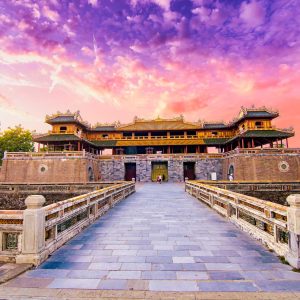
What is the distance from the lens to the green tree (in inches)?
1781

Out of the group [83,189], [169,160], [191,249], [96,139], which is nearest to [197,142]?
[169,160]

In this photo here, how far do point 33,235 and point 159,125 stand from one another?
3901 cm

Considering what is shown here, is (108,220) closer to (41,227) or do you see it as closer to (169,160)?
(41,227)

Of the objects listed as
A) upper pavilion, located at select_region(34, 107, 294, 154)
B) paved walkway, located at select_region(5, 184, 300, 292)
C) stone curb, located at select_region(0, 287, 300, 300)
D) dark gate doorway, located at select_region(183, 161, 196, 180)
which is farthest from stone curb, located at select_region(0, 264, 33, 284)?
dark gate doorway, located at select_region(183, 161, 196, 180)

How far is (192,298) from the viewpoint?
335 cm

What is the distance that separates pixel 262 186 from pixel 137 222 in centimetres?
1615

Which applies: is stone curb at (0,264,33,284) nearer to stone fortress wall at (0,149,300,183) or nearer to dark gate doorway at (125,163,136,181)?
stone fortress wall at (0,149,300,183)

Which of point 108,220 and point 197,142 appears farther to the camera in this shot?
point 197,142

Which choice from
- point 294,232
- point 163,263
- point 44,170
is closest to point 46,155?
point 44,170

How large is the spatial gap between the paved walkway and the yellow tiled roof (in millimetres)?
34695

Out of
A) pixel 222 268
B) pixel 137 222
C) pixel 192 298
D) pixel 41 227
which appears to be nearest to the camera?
pixel 192 298

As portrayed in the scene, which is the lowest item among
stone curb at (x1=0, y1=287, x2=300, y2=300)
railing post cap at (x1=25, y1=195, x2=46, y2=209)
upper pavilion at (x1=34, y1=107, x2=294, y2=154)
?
stone curb at (x1=0, y1=287, x2=300, y2=300)

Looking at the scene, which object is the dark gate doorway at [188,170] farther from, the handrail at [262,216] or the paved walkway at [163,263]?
the paved walkway at [163,263]

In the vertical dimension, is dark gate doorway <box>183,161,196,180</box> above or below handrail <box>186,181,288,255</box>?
above
